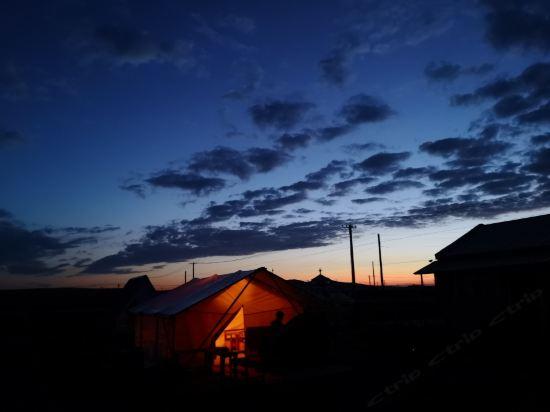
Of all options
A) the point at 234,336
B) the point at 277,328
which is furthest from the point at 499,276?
the point at 234,336

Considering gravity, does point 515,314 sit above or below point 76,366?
above

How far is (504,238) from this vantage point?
19359 mm

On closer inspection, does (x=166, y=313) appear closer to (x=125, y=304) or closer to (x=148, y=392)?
(x=148, y=392)

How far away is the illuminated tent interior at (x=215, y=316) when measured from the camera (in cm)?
1282

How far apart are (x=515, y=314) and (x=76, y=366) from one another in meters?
16.3

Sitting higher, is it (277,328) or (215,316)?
(215,316)

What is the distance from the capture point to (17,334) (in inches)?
958

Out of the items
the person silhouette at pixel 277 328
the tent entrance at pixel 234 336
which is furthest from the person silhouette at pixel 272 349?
the tent entrance at pixel 234 336

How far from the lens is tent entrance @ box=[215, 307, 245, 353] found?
14618 mm

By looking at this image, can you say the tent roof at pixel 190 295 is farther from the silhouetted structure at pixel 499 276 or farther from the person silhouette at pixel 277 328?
the silhouetted structure at pixel 499 276

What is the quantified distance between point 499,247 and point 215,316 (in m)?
13.0

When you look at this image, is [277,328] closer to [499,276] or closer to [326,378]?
[326,378]

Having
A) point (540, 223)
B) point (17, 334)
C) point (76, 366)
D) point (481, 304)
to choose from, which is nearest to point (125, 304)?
point (17, 334)

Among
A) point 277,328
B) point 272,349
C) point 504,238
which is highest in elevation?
point 504,238
